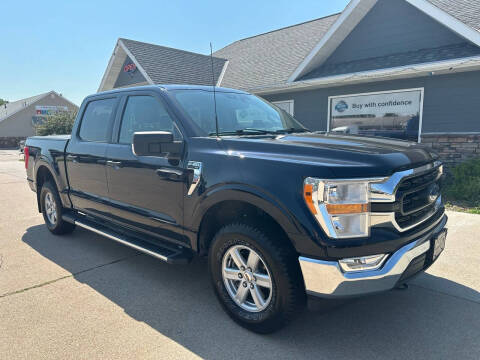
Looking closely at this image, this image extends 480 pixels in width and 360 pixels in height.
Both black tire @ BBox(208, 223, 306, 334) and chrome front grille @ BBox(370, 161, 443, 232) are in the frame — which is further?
black tire @ BBox(208, 223, 306, 334)

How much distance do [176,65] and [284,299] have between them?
1491cm

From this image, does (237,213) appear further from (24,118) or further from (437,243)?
(24,118)

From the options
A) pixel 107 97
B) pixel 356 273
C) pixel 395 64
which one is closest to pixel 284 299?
pixel 356 273

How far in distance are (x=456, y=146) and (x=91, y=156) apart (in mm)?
8366

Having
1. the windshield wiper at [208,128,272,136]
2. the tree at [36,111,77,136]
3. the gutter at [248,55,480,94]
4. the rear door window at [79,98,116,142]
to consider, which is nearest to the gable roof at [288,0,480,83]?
the gutter at [248,55,480,94]

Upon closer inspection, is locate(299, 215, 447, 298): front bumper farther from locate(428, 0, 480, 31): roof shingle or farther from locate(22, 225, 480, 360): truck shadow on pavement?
locate(428, 0, 480, 31): roof shingle

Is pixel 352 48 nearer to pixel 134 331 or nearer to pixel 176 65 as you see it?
pixel 176 65

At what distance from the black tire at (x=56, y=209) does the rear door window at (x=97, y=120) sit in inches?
43.1

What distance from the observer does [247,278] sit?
2.72m

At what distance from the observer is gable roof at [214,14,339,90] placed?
13.0 m

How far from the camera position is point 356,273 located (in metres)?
2.22

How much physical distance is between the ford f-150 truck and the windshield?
0.02m

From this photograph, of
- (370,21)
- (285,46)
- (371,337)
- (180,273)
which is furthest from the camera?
(285,46)

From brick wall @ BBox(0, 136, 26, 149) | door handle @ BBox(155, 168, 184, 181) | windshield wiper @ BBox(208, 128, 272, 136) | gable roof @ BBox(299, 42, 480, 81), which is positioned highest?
gable roof @ BBox(299, 42, 480, 81)
